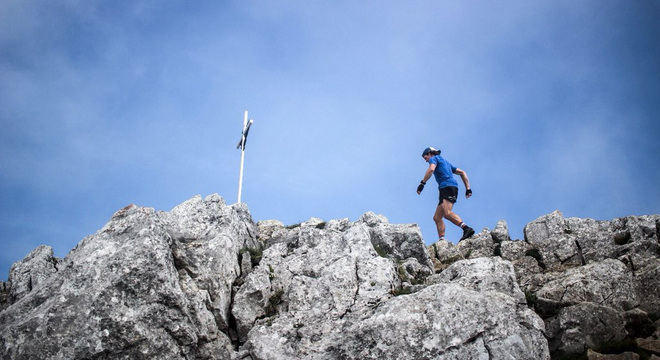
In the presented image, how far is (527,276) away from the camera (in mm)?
15578

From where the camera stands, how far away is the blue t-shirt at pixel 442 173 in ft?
69.8

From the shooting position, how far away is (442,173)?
21.4 meters

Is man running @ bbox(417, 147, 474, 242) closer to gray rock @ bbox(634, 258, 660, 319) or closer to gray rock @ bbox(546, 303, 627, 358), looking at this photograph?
gray rock @ bbox(634, 258, 660, 319)

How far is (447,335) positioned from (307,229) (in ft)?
23.3

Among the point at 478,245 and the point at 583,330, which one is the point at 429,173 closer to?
the point at 478,245

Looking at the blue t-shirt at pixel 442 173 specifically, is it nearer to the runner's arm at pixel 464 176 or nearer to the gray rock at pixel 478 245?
the runner's arm at pixel 464 176

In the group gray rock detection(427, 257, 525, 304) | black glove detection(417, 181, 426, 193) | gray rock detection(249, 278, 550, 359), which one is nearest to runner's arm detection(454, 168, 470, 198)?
black glove detection(417, 181, 426, 193)

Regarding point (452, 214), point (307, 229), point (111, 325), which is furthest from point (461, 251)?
point (111, 325)

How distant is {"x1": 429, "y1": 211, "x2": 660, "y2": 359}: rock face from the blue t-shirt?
118 inches

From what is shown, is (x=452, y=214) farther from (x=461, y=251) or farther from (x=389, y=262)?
(x=389, y=262)

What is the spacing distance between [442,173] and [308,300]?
425 inches

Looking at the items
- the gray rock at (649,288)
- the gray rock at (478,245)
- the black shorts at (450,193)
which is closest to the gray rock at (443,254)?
the gray rock at (478,245)

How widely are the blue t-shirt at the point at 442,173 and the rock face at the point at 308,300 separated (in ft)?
18.9

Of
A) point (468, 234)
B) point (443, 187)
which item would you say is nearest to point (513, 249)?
point (468, 234)
